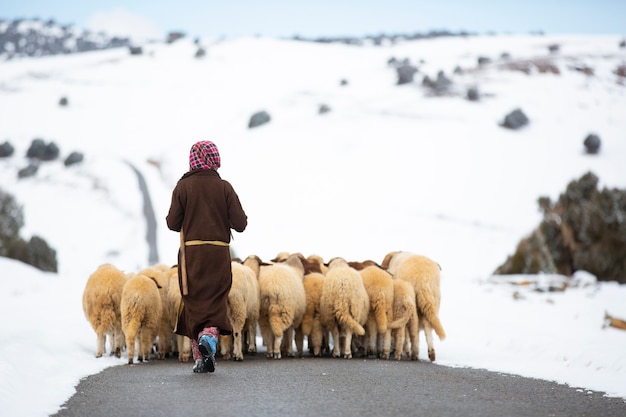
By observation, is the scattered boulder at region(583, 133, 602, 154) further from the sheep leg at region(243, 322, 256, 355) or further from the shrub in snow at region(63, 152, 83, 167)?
the sheep leg at region(243, 322, 256, 355)

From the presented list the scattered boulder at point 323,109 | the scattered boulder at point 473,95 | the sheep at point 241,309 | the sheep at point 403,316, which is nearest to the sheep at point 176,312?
the sheep at point 241,309

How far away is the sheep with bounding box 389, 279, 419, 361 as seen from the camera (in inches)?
399

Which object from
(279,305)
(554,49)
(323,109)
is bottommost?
(279,305)

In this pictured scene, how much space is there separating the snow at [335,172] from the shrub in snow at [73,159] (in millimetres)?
1085

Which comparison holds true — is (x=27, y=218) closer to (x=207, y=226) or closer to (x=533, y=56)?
(x=207, y=226)

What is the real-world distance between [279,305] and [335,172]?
36.8 m

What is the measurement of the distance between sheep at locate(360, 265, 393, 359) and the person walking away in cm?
271

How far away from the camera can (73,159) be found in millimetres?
50531

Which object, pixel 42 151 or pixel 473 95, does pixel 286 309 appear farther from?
pixel 473 95

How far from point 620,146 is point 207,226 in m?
43.8

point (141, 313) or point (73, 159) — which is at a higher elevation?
point (73, 159)

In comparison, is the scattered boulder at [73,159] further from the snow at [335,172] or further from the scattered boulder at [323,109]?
the scattered boulder at [323,109]

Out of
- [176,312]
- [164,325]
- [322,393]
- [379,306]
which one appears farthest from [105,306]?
[322,393]

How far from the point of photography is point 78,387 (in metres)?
6.85
